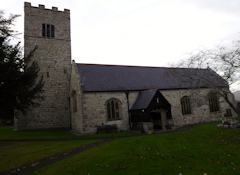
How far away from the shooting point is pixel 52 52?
1108 inches

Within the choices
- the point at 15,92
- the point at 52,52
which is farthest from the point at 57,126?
the point at 15,92

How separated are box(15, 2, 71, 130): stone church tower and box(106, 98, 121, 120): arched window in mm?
8790

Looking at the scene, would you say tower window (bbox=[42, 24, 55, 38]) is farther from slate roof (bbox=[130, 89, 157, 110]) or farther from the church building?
slate roof (bbox=[130, 89, 157, 110])

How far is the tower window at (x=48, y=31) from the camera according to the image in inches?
1118

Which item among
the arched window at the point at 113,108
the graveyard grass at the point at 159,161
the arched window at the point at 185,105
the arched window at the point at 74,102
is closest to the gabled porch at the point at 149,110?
the arched window at the point at 113,108

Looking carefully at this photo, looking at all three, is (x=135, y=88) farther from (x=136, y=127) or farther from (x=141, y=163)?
(x=141, y=163)

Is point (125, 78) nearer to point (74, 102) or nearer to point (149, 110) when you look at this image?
point (149, 110)

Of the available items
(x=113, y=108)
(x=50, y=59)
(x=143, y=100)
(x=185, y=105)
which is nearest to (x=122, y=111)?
(x=113, y=108)

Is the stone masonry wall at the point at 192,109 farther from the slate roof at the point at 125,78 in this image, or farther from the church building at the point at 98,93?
the slate roof at the point at 125,78

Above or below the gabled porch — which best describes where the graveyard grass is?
below

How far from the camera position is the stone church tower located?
26156 millimetres

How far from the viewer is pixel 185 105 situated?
25.5 metres

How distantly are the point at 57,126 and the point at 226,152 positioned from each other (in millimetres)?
22975

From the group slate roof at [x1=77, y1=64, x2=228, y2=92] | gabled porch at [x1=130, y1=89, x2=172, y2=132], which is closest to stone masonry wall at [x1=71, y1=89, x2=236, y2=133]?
slate roof at [x1=77, y1=64, x2=228, y2=92]
